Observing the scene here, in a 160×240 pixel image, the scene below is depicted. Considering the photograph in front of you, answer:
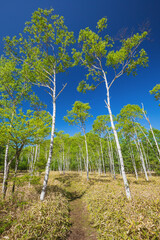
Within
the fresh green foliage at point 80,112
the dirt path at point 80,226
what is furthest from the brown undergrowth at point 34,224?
the fresh green foliage at point 80,112

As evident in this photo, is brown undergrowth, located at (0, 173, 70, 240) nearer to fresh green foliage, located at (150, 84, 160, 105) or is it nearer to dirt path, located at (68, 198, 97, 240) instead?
dirt path, located at (68, 198, 97, 240)

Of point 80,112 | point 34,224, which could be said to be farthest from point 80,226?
point 80,112

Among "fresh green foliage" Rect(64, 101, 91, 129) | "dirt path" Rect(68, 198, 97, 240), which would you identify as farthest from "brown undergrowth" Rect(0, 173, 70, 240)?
"fresh green foliage" Rect(64, 101, 91, 129)

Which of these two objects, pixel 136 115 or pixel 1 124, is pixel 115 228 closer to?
pixel 1 124

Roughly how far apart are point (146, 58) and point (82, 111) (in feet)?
39.6

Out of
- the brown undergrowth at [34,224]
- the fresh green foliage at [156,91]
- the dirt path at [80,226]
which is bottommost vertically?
the dirt path at [80,226]

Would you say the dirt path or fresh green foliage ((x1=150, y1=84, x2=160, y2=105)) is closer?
the dirt path

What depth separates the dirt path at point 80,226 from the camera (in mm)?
4654

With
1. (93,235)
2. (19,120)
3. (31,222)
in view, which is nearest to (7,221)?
(31,222)

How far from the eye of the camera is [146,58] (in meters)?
9.08

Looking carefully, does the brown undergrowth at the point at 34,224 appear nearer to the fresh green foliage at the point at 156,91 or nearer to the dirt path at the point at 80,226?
the dirt path at the point at 80,226

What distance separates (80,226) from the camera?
5.48 meters

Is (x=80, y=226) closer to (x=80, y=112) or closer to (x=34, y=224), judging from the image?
(x=34, y=224)

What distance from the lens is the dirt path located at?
183 inches
